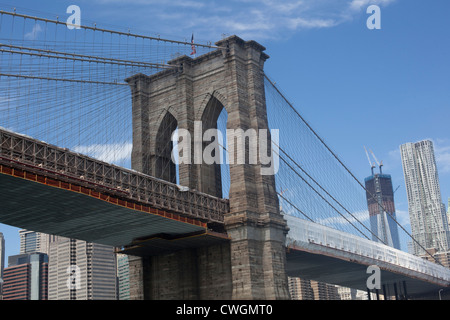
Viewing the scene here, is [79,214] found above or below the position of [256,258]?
above

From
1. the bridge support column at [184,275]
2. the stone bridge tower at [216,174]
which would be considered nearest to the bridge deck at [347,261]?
the stone bridge tower at [216,174]

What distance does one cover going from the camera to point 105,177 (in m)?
51.0

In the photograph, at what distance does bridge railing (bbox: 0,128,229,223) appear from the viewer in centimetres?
4431

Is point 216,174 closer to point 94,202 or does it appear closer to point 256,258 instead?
point 256,258

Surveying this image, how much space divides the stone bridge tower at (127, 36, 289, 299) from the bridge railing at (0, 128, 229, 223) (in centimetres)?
342

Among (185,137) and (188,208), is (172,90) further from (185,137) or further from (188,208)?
(188,208)

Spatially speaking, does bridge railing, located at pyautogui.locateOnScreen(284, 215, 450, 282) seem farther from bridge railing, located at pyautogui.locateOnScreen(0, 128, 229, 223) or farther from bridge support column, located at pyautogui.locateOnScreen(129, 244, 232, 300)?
bridge railing, located at pyautogui.locateOnScreen(0, 128, 229, 223)

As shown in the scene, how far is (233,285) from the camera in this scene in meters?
59.1

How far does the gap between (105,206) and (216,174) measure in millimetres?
19603

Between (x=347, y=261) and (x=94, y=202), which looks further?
(x=347, y=261)
